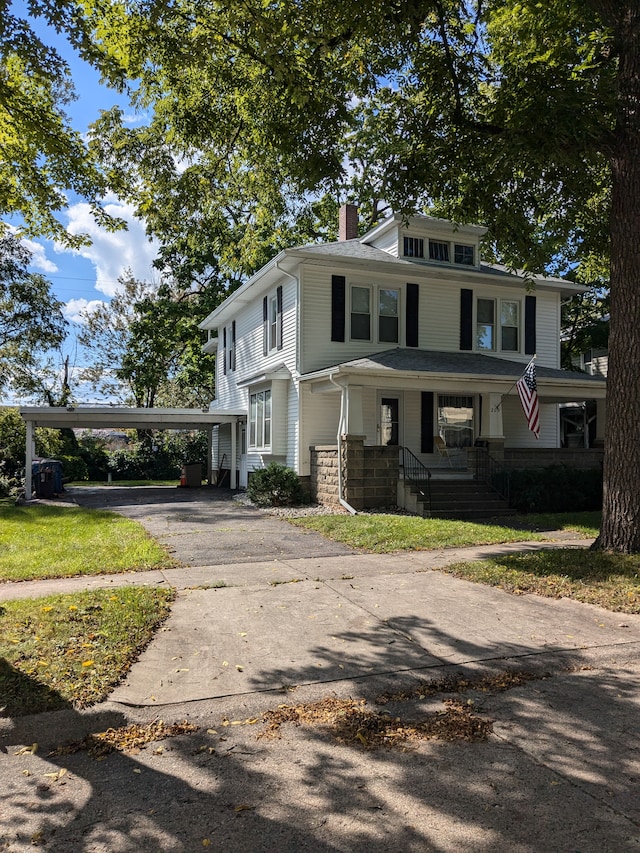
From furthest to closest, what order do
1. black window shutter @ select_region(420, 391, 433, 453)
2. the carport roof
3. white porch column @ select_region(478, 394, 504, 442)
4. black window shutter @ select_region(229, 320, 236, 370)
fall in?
black window shutter @ select_region(229, 320, 236, 370), the carport roof, black window shutter @ select_region(420, 391, 433, 453), white porch column @ select_region(478, 394, 504, 442)

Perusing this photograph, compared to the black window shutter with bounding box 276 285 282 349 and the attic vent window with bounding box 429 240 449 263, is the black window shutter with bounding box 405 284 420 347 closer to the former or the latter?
the attic vent window with bounding box 429 240 449 263

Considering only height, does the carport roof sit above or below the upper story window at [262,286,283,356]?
below

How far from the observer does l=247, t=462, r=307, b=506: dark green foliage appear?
1533 centimetres

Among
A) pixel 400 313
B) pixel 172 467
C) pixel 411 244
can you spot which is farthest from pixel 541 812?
pixel 172 467

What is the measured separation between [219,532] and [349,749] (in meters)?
8.05

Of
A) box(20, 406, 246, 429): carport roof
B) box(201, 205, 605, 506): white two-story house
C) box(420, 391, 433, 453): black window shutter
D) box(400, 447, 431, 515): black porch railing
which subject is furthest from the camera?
box(20, 406, 246, 429): carport roof

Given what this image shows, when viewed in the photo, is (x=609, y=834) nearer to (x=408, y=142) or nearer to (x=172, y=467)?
(x=408, y=142)

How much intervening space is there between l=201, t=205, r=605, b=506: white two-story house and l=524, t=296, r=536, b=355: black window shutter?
0.13ft

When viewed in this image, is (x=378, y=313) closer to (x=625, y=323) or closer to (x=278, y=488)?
(x=278, y=488)

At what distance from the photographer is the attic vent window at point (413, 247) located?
1773 cm

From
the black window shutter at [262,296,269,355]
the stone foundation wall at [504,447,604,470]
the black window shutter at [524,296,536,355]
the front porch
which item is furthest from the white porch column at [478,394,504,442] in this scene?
the black window shutter at [262,296,269,355]

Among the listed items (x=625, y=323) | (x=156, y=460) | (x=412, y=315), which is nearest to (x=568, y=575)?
(x=625, y=323)

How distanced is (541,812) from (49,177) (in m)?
10.6

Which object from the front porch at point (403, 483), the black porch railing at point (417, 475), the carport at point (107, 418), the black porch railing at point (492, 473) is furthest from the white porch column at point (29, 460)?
the black porch railing at point (492, 473)
